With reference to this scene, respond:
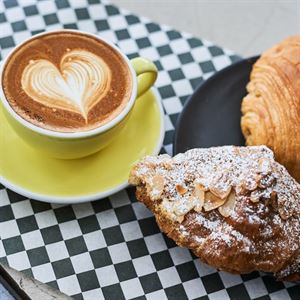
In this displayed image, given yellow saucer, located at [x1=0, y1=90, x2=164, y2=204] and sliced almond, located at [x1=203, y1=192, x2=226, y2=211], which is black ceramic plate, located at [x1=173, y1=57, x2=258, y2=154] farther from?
sliced almond, located at [x1=203, y1=192, x2=226, y2=211]

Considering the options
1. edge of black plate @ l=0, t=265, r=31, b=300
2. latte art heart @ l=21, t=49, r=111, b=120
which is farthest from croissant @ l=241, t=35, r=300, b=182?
edge of black plate @ l=0, t=265, r=31, b=300

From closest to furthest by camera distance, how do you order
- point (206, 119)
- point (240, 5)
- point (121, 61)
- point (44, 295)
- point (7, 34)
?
point (44, 295)
point (121, 61)
point (206, 119)
point (7, 34)
point (240, 5)

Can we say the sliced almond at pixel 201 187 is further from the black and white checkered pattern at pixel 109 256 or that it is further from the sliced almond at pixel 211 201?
the black and white checkered pattern at pixel 109 256

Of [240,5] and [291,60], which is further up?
[291,60]

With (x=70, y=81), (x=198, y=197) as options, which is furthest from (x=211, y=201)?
(x=70, y=81)

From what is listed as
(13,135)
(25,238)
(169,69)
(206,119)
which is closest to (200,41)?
(169,69)

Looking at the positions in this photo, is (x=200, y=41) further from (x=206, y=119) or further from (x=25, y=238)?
(x=25, y=238)

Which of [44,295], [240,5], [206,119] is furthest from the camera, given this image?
[240,5]
